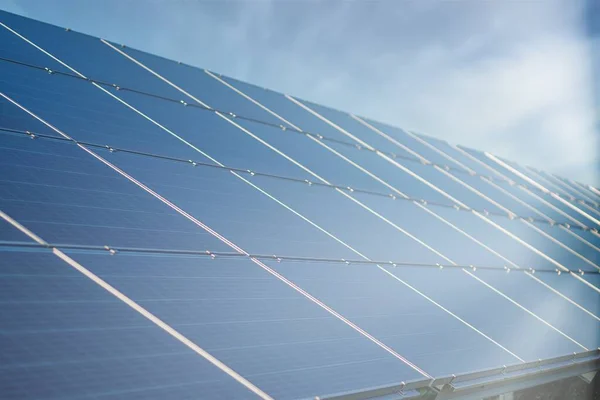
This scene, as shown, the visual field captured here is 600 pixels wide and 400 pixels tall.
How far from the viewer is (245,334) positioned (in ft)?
18.8

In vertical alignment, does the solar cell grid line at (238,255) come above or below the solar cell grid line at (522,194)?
below

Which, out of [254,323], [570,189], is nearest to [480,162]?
[570,189]

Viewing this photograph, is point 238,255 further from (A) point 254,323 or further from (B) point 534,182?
(B) point 534,182

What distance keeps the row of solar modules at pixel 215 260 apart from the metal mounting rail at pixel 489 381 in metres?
0.11

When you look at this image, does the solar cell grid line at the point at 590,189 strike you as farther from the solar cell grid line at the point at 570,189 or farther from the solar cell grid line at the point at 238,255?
the solar cell grid line at the point at 238,255

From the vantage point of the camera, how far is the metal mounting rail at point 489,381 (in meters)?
5.97

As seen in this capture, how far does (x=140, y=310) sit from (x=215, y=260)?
1.63 meters

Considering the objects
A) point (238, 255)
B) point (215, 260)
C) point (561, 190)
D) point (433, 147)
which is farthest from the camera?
point (561, 190)

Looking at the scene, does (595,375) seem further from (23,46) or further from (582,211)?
(582,211)

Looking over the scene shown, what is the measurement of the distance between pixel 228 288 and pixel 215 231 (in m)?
1.28

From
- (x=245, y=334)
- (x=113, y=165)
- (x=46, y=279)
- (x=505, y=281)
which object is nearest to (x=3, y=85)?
(x=113, y=165)

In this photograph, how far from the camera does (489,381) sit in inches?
287

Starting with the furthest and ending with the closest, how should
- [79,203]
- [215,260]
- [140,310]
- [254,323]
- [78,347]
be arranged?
1. [215,260]
2. [79,203]
3. [254,323]
4. [140,310]
5. [78,347]

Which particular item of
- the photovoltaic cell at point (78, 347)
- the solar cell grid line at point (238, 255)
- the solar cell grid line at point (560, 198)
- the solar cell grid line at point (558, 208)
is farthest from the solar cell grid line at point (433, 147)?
the photovoltaic cell at point (78, 347)
